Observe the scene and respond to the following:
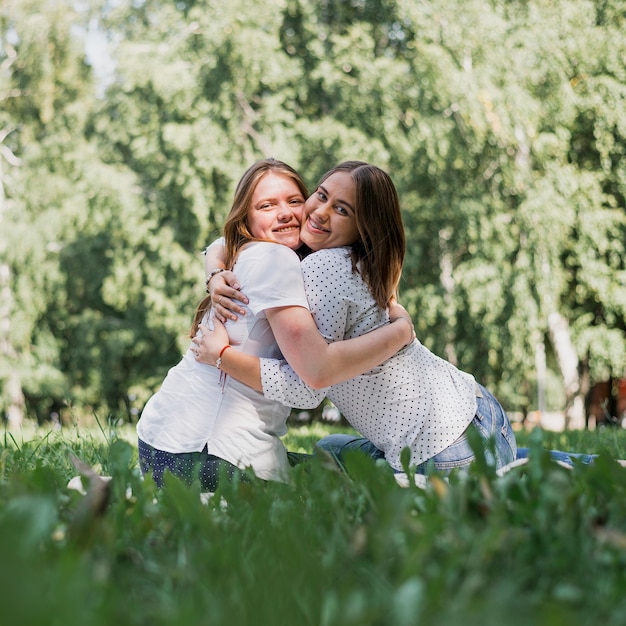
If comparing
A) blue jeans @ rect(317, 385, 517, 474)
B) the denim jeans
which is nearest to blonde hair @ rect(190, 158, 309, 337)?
the denim jeans

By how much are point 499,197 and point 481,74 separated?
7.75 ft

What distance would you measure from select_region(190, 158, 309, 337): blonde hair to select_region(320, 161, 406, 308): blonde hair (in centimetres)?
26

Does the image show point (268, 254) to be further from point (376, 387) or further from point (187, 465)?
point (187, 465)

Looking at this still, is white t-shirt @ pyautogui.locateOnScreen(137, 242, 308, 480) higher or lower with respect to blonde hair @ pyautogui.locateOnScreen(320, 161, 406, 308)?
lower

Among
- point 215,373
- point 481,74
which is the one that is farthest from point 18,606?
point 481,74

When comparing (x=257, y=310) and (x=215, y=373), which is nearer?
(x=257, y=310)

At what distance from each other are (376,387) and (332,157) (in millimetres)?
14147

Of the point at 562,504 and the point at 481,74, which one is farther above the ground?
the point at 481,74

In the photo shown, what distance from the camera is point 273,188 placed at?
303cm

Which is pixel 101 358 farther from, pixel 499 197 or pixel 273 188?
pixel 273 188

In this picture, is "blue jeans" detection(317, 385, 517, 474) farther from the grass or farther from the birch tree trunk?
the birch tree trunk

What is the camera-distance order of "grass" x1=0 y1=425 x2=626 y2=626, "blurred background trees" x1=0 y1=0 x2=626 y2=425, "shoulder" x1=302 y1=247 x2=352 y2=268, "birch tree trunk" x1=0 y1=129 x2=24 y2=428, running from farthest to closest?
"birch tree trunk" x1=0 y1=129 x2=24 y2=428 < "blurred background trees" x1=0 y1=0 x2=626 y2=425 < "shoulder" x1=302 y1=247 x2=352 y2=268 < "grass" x1=0 y1=425 x2=626 y2=626

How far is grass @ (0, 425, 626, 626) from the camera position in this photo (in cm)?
85

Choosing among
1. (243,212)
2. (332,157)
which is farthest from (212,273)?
(332,157)
